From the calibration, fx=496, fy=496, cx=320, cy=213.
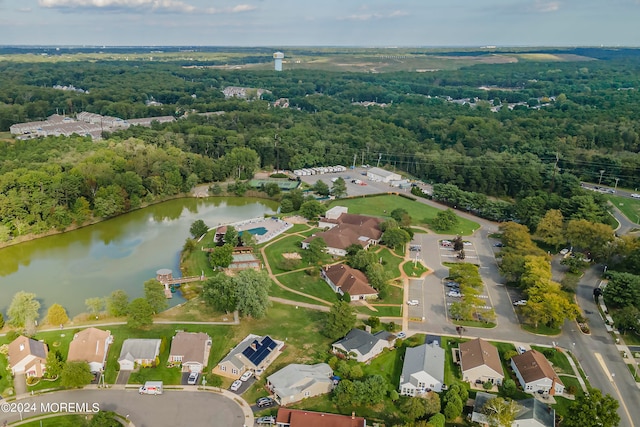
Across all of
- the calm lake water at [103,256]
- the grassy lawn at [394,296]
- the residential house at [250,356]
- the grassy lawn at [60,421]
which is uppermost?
the residential house at [250,356]

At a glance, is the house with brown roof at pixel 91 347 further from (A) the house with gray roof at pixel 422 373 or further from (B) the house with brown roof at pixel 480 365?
(B) the house with brown roof at pixel 480 365

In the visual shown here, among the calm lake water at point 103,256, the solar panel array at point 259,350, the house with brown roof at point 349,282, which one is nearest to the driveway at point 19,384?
the calm lake water at point 103,256

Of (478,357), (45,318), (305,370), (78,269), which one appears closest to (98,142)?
(78,269)

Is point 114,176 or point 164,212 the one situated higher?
point 114,176

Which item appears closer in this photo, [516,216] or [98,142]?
[516,216]

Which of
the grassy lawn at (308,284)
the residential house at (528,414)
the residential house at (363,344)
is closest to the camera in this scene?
the residential house at (528,414)

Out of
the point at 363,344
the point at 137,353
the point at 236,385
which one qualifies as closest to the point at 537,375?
the point at 363,344

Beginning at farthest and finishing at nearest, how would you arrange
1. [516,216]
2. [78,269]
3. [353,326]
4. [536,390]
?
[516,216]
[78,269]
[353,326]
[536,390]

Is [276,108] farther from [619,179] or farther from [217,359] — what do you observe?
[217,359]

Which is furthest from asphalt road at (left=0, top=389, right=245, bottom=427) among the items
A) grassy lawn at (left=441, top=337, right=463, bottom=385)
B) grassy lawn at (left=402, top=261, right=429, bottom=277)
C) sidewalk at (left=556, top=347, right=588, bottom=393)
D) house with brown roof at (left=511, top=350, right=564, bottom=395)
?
grassy lawn at (left=402, top=261, right=429, bottom=277)
